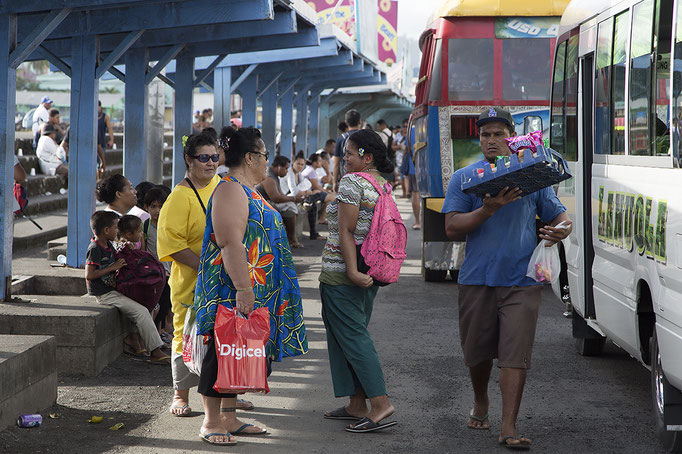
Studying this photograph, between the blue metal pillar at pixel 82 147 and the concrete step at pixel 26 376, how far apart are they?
3430mm

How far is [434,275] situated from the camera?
1256 centimetres

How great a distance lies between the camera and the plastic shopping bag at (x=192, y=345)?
5.43 meters

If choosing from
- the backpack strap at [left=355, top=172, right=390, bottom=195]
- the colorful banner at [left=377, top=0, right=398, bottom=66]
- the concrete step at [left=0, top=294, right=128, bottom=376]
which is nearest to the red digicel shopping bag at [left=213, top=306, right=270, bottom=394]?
the backpack strap at [left=355, top=172, right=390, bottom=195]

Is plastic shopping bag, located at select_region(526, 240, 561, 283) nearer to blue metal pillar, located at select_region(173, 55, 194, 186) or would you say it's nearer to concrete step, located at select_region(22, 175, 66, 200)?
blue metal pillar, located at select_region(173, 55, 194, 186)

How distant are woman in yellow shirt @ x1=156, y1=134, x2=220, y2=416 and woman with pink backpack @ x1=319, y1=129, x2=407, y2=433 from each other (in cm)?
78

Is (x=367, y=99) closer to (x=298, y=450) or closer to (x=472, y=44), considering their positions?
(x=472, y=44)

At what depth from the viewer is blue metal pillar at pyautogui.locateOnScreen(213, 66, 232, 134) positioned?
15.8m

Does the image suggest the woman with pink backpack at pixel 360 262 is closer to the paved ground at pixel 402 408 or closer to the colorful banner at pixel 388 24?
the paved ground at pixel 402 408

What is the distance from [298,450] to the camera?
540 centimetres

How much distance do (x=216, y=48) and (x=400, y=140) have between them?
17288mm

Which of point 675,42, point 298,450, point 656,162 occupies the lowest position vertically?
point 298,450

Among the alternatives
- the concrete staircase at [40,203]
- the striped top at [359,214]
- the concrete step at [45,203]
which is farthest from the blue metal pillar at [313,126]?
the striped top at [359,214]

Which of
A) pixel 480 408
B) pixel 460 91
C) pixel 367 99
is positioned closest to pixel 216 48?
pixel 460 91

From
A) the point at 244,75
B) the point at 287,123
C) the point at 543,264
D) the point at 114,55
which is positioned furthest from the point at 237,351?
the point at 287,123
